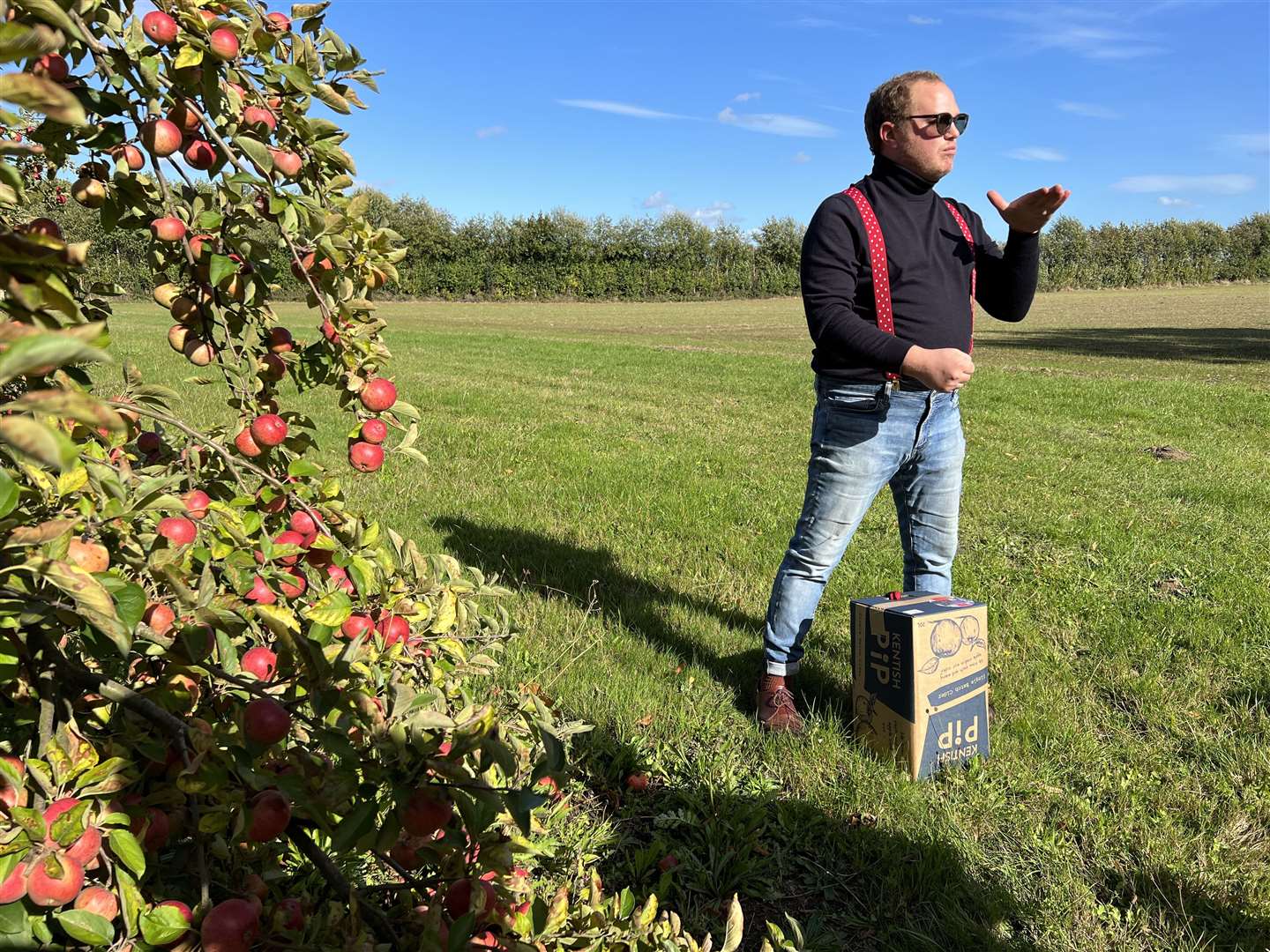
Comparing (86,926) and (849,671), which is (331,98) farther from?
(849,671)

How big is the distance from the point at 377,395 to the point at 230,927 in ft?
3.20

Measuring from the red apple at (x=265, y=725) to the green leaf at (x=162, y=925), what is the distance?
0.18 metres

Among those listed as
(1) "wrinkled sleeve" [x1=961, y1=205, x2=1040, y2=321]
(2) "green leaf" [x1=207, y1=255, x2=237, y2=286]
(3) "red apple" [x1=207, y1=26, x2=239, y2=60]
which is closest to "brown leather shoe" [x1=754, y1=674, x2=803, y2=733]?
(1) "wrinkled sleeve" [x1=961, y1=205, x2=1040, y2=321]

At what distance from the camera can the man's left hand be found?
104 inches

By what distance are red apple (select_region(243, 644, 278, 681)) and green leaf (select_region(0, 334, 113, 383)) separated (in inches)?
29.6

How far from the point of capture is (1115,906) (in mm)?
2127

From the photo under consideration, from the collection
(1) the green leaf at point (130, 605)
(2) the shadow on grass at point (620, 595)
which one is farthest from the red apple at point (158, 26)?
(2) the shadow on grass at point (620, 595)

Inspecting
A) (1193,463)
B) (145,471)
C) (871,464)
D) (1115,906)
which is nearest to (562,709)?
(871,464)

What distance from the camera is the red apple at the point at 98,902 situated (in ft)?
2.74

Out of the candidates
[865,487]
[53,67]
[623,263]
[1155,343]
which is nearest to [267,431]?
[53,67]

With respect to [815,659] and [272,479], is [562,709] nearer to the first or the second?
[815,659]

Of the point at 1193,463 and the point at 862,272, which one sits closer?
the point at 862,272

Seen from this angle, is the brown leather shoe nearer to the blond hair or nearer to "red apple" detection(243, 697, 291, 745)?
the blond hair

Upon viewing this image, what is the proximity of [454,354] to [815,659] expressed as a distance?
1373 centimetres
